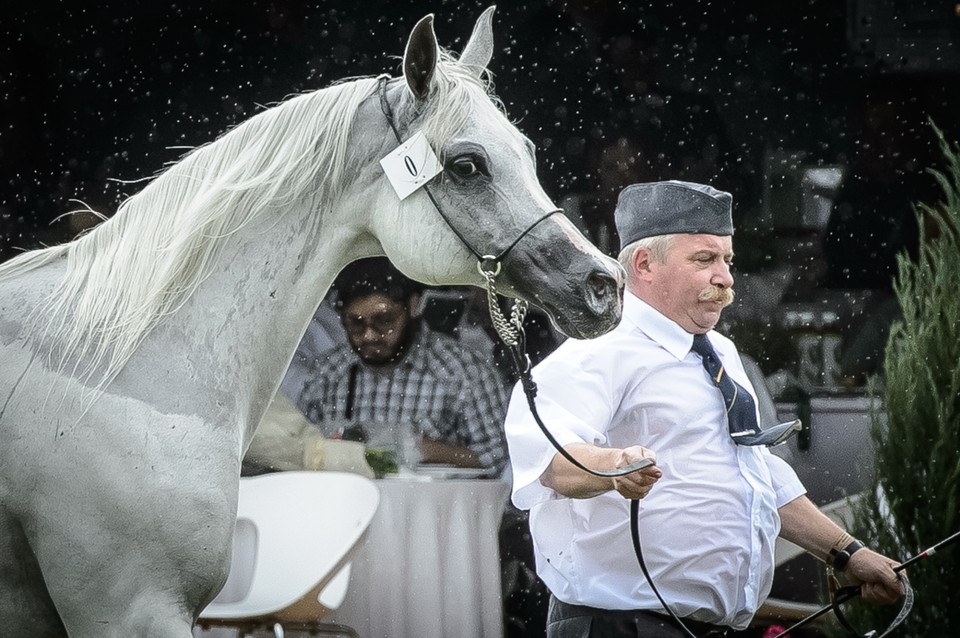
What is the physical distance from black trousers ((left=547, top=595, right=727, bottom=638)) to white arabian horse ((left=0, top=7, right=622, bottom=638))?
2.54ft

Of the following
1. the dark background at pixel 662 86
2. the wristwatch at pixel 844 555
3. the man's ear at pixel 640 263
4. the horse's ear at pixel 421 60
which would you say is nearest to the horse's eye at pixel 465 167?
the horse's ear at pixel 421 60

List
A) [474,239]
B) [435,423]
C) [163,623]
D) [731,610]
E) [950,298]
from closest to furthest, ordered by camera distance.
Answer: [163,623], [474,239], [731,610], [950,298], [435,423]

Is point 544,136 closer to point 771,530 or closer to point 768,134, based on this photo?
point 768,134

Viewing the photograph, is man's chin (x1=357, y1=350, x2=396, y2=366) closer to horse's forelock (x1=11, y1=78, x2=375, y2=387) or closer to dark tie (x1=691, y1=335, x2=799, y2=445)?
dark tie (x1=691, y1=335, x2=799, y2=445)

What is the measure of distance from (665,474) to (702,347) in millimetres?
319

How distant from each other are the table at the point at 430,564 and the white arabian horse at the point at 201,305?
2047mm

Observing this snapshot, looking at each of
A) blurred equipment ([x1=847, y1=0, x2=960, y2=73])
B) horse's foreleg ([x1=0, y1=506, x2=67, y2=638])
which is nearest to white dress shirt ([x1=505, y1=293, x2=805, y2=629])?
horse's foreleg ([x1=0, y1=506, x2=67, y2=638])

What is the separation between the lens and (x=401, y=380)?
4.20 meters

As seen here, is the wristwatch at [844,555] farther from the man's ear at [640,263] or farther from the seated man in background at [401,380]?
the seated man in background at [401,380]

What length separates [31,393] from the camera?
73.9 inches

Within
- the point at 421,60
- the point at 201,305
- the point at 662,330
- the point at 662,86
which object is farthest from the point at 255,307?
the point at 662,86

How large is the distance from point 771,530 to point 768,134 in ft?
6.91

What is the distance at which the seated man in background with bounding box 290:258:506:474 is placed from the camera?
418cm

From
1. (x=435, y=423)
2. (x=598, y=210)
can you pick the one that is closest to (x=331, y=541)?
(x=435, y=423)
